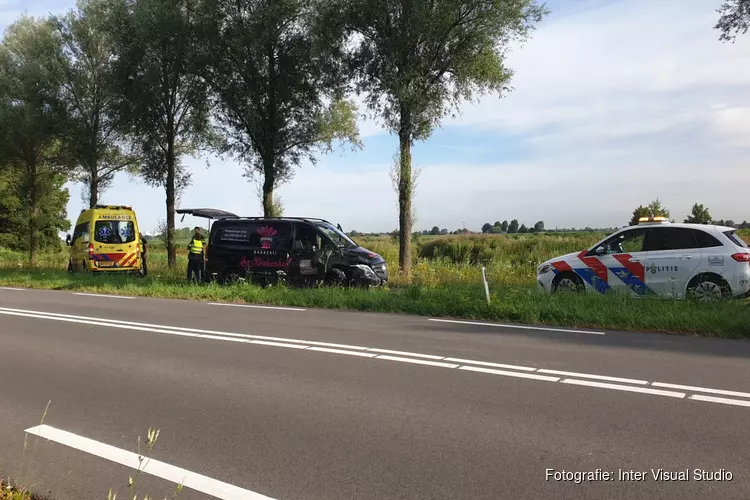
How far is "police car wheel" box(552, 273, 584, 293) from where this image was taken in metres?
11.8

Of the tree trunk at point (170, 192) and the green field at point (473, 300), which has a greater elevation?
the tree trunk at point (170, 192)

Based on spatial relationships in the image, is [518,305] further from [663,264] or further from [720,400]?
[720,400]

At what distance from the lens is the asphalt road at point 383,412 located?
11.4 ft

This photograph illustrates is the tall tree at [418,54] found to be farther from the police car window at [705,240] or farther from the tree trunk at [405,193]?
the police car window at [705,240]

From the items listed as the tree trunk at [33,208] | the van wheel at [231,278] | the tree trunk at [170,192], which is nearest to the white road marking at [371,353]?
the van wheel at [231,278]

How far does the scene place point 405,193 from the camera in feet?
57.8

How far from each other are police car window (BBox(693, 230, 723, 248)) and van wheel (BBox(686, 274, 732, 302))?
0.57 metres

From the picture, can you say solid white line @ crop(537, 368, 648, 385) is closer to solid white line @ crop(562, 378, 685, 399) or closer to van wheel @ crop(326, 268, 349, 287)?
solid white line @ crop(562, 378, 685, 399)

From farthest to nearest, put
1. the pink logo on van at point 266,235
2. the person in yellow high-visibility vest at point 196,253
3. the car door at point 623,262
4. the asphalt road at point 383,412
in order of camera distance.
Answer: the person in yellow high-visibility vest at point 196,253, the pink logo on van at point 266,235, the car door at point 623,262, the asphalt road at point 383,412

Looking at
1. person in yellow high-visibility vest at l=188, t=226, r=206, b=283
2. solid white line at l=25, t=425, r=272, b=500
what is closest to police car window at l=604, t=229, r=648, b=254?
solid white line at l=25, t=425, r=272, b=500

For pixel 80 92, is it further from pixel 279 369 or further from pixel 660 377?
pixel 660 377

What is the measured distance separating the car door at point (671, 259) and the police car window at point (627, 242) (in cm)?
23

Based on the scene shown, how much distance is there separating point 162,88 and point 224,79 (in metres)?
3.30

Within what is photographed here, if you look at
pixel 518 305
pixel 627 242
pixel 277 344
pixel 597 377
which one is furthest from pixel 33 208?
pixel 597 377
